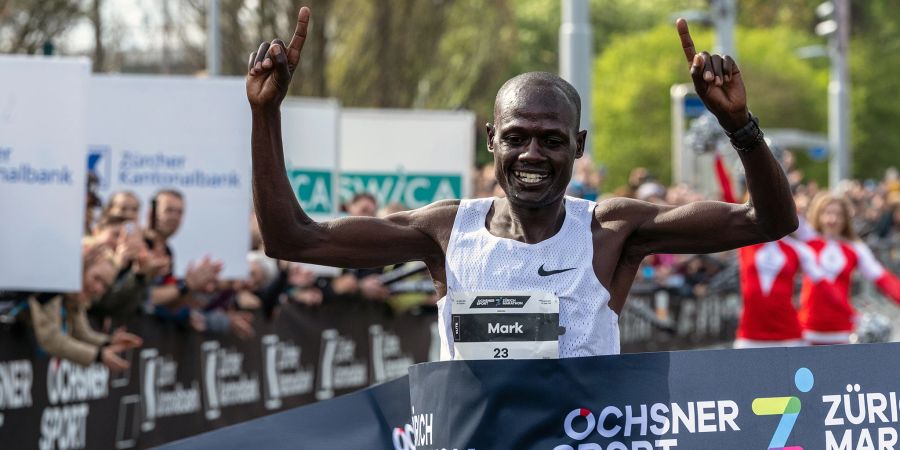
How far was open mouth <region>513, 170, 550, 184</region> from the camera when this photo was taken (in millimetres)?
4598

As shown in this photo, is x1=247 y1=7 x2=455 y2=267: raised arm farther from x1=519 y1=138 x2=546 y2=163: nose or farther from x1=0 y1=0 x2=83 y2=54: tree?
x1=0 y1=0 x2=83 y2=54: tree

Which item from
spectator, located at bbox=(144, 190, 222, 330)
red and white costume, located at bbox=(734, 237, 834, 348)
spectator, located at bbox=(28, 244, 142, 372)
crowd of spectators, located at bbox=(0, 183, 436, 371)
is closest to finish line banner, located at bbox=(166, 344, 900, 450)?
spectator, located at bbox=(28, 244, 142, 372)

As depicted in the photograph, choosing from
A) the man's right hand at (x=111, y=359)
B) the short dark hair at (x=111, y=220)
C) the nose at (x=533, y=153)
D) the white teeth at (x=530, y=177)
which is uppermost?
the short dark hair at (x=111, y=220)

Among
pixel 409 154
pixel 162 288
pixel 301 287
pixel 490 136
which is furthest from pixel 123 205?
pixel 490 136

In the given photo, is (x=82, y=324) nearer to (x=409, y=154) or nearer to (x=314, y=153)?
(x=314, y=153)

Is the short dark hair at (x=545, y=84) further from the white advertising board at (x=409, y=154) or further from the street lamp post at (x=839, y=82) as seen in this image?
the street lamp post at (x=839, y=82)

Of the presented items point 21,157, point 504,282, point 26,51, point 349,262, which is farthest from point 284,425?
point 26,51

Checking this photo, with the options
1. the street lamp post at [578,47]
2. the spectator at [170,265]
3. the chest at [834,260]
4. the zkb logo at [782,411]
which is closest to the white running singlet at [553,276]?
the zkb logo at [782,411]

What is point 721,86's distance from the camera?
4.40 m

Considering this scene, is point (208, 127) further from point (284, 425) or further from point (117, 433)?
point (284, 425)

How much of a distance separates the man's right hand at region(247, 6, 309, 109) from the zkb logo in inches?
59.3

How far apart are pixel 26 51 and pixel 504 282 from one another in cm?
1281

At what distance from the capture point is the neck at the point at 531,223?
15.5 feet

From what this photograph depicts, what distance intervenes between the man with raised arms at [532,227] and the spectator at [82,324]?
15.4 feet
